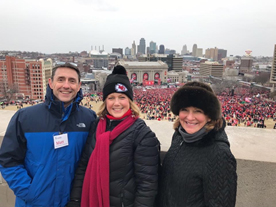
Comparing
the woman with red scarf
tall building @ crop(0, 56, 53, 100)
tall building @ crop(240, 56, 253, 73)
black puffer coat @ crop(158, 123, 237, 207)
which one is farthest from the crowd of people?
tall building @ crop(240, 56, 253, 73)

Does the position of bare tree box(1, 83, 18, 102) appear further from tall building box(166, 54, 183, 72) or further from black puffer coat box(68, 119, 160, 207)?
tall building box(166, 54, 183, 72)

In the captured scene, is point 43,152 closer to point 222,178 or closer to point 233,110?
point 222,178

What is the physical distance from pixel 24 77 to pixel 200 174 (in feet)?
181

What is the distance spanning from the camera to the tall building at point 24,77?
1933 inches

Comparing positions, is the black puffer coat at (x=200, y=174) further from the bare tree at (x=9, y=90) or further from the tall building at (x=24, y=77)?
the tall building at (x=24, y=77)

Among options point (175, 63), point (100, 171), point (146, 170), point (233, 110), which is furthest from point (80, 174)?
point (175, 63)

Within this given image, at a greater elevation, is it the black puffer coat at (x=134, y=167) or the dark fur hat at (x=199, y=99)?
the dark fur hat at (x=199, y=99)

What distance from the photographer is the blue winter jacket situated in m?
1.85

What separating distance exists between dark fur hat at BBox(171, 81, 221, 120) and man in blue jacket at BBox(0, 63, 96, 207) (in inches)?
35.9

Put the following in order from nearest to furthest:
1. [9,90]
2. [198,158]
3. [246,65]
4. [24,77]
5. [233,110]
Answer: [198,158], [233,110], [9,90], [24,77], [246,65]

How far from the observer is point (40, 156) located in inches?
74.9

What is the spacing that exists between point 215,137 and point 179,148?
306 mm

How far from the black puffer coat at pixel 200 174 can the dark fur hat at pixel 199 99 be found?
165mm

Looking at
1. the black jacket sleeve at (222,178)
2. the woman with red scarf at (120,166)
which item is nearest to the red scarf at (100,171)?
the woman with red scarf at (120,166)
